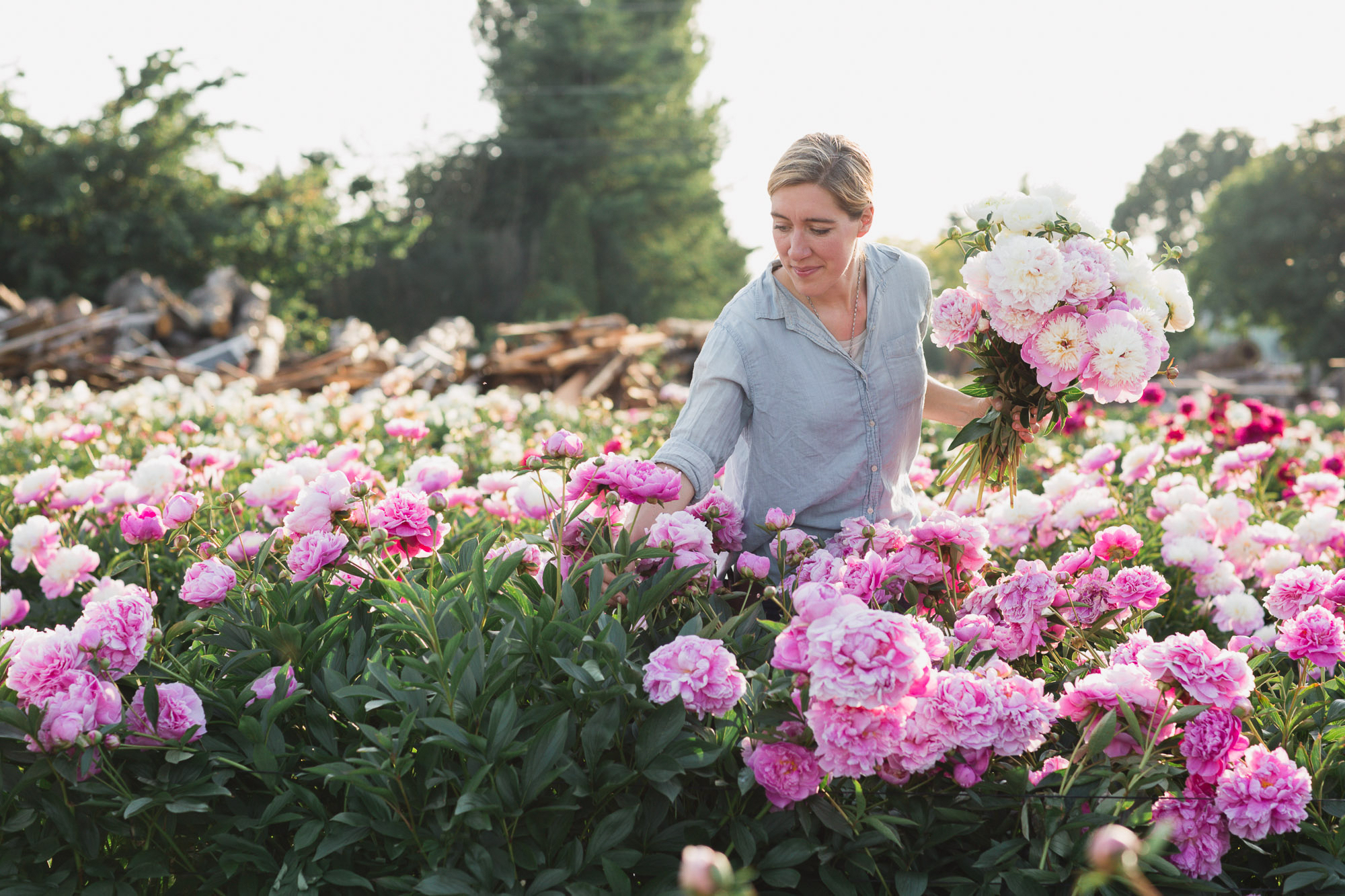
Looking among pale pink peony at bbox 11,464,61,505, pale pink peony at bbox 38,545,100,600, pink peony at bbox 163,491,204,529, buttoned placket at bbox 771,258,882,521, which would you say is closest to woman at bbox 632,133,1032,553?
buttoned placket at bbox 771,258,882,521

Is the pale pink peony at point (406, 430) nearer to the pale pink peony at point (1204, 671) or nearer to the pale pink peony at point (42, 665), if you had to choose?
the pale pink peony at point (42, 665)

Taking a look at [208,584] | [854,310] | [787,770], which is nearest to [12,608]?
[208,584]

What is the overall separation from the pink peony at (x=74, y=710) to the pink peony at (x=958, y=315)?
171cm

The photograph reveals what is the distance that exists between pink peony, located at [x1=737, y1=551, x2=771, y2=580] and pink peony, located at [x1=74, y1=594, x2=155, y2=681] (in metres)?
1.05

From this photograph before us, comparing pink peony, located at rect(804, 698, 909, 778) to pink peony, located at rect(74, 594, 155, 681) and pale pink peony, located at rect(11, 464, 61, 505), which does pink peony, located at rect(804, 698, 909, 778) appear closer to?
pink peony, located at rect(74, 594, 155, 681)

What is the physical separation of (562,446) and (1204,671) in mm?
1113

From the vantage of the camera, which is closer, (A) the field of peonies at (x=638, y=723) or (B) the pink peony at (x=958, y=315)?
(A) the field of peonies at (x=638, y=723)

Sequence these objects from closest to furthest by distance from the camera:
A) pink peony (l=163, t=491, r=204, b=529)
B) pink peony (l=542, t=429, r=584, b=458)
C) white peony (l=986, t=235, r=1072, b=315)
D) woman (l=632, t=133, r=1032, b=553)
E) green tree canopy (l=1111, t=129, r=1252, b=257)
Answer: pink peony (l=542, t=429, r=584, b=458), white peony (l=986, t=235, r=1072, b=315), pink peony (l=163, t=491, r=204, b=529), woman (l=632, t=133, r=1032, b=553), green tree canopy (l=1111, t=129, r=1252, b=257)

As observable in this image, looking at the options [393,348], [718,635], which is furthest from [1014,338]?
[393,348]

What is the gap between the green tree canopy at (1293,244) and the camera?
90.6ft

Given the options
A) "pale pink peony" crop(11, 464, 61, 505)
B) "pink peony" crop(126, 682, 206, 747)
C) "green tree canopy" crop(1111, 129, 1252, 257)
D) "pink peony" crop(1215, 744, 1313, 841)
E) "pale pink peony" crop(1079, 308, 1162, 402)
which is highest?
"green tree canopy" crop(1111, 129, 1252, 257)

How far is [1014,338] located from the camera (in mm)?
1909

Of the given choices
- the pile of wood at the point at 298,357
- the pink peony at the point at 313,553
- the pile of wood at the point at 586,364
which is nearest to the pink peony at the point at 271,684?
the pink peony at the point at 313,553

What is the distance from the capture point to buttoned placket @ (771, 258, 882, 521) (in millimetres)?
2312
